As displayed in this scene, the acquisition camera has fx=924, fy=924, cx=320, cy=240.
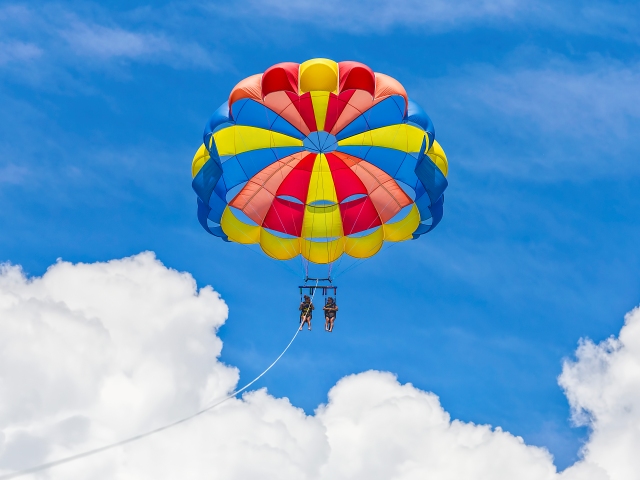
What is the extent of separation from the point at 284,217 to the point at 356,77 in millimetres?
5050

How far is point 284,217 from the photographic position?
27875 millimetres

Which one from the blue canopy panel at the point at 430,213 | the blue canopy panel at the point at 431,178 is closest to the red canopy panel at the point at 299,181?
the blue canopy panel at the point at 430,213

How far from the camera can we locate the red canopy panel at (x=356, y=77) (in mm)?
25156

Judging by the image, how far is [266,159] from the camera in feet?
89.9

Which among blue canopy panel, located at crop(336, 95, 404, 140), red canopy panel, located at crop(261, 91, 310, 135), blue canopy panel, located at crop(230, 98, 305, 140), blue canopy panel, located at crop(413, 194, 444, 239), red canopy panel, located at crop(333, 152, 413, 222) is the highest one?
red canopy panel, located at crop(261, 91, 310, 135)

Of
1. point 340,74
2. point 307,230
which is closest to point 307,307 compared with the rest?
point 307,230

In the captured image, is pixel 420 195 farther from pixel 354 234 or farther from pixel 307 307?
pixel 307 307

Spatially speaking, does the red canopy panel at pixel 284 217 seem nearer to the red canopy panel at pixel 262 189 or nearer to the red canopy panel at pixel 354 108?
the red canopy panel at pixel 262 189

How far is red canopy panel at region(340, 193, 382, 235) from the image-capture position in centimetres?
2788

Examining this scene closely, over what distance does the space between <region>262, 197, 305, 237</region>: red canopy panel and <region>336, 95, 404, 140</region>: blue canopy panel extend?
106 inches

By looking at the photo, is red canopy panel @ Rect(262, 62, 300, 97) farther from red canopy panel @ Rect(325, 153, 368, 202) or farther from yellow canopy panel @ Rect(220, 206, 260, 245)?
yellow canopy panel @ Rect(220, 206, 260, 245)

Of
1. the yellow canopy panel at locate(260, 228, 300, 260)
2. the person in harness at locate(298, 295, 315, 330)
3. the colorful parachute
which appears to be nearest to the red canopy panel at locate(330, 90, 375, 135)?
the colorful parachute

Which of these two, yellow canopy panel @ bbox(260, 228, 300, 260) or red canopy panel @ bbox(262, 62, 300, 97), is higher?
red canopy panel @ bbox(262, 62, 300, 97)

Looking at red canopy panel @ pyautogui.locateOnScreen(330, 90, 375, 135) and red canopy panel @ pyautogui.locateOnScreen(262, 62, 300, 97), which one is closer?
red canopy panel @ pyautogui.locateOnScreen(262, 62, 300, 97)
